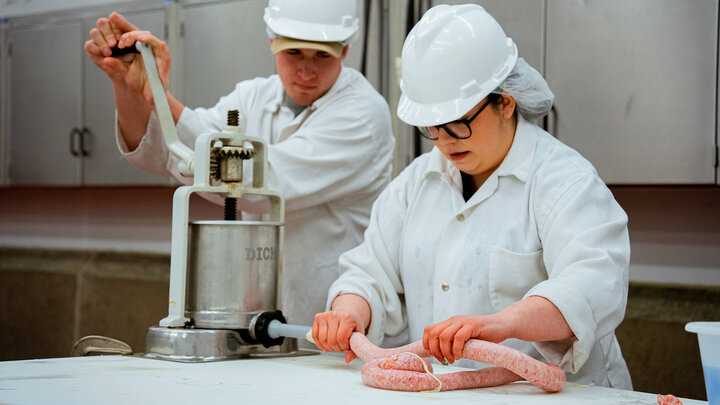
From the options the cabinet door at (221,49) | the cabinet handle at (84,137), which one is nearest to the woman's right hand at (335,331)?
the cabinet door at (221,49)

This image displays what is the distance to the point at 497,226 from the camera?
1.70 meters

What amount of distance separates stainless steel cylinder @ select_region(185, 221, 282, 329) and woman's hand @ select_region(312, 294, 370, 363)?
18 cm

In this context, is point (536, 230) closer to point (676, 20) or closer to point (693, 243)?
point (676, 20)

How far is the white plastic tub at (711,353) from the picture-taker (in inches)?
44.6

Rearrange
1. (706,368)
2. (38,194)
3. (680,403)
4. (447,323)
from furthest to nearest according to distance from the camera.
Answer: (38,194) → (447,323) → (680,403) → (706,368)

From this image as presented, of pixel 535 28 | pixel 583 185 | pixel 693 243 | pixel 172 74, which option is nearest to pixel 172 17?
pixel 172 74

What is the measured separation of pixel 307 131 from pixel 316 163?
11 cm

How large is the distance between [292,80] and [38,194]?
3.41 meters

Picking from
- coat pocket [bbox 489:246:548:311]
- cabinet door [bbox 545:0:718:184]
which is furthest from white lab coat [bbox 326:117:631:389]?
cabinet door [bbox 545:0:718:184]

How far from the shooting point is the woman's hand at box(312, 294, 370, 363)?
1652mm

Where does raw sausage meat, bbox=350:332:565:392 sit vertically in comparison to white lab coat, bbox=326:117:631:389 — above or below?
below

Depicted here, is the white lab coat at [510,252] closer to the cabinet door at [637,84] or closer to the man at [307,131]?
the man at [307,131]

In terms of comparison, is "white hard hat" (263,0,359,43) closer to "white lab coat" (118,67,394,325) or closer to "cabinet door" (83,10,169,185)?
"white lab coat" (118,67,394,325)

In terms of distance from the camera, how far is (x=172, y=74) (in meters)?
3.97
